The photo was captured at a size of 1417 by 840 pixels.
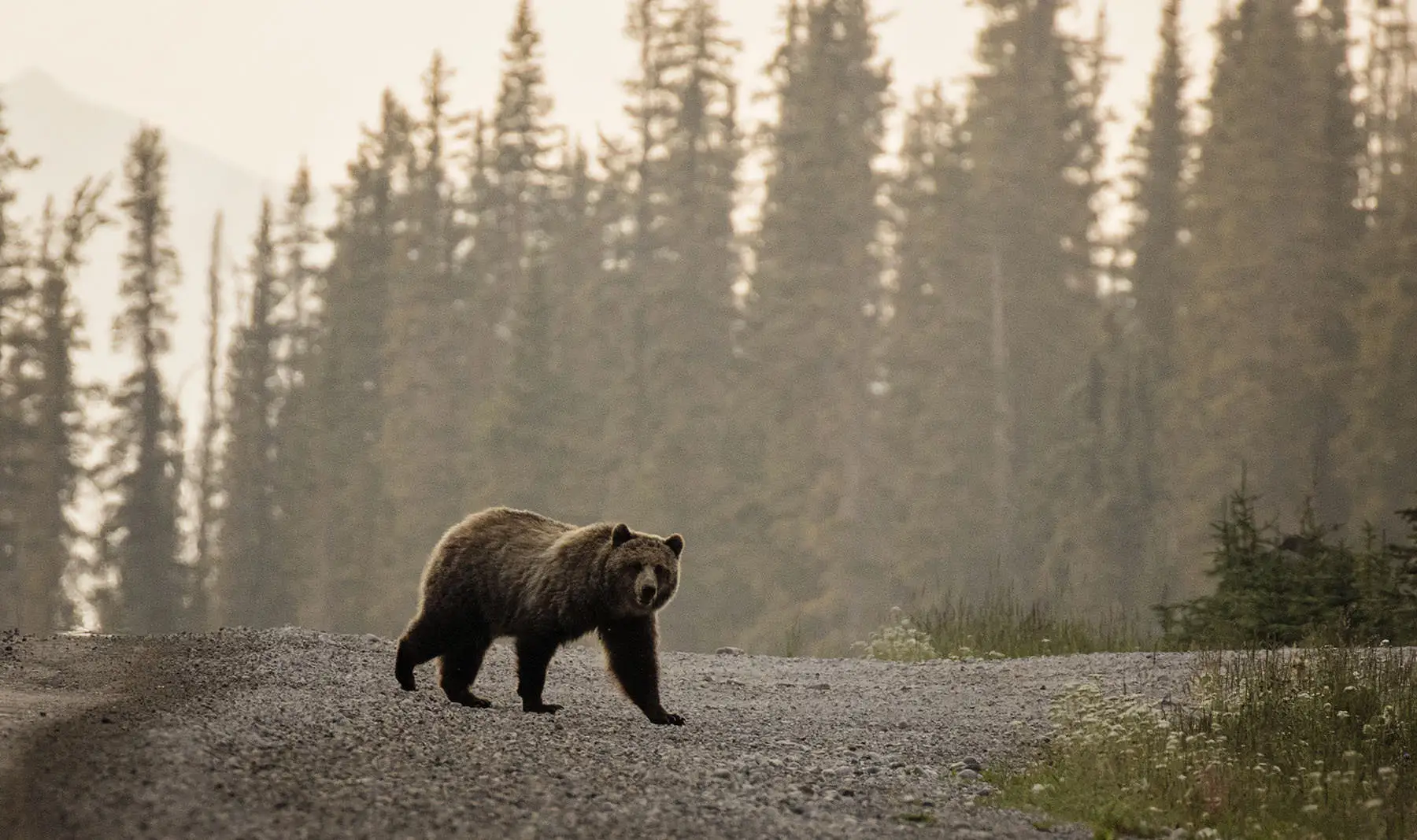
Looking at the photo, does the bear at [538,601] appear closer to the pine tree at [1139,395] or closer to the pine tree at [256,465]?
the pine tree at [1139,395]

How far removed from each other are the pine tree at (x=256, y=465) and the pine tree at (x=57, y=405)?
6.75 m

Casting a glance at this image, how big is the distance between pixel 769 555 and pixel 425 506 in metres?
12.2

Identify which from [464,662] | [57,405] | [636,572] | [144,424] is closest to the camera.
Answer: [636,572]

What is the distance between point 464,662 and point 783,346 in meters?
40.9

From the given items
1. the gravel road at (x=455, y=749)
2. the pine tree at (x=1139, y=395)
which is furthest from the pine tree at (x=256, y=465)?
the gravel road at (x=455, y=749)

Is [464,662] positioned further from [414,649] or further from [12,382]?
[12,382]

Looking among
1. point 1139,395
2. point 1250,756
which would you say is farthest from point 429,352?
point 1250,756

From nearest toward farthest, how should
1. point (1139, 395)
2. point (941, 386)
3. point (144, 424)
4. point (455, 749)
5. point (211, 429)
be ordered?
point (455, 749)
point (1139, 395)
point (144, 424)
point (941, 386)
point (211, 429)

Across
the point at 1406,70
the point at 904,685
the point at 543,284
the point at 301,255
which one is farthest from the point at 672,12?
the point at 904,685

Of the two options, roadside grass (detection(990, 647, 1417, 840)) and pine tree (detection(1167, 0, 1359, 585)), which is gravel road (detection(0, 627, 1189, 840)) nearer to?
roadside grass (detection(990, 647, 1417, 840))

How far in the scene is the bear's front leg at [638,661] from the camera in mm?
10539

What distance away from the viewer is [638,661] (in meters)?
10.6

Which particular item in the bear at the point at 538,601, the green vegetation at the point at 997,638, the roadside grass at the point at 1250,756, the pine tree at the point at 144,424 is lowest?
the roadside grass at the point at 1250,756

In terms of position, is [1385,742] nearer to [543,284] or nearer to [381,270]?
[543,284]
